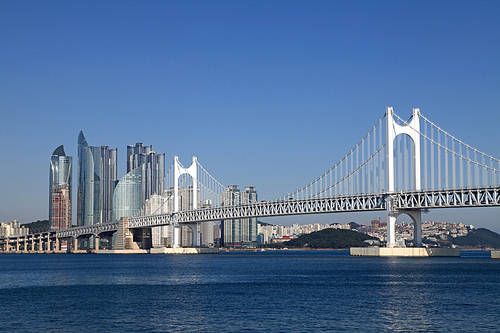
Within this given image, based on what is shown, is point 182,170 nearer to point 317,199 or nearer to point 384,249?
point 317,199

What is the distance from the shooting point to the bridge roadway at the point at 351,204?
71.2 metres

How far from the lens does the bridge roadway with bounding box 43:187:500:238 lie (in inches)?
2805

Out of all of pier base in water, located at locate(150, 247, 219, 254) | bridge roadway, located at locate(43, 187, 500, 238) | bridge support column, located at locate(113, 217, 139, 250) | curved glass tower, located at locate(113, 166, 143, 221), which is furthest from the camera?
curved glass tower, located at locate(113, 166, 143, 221)

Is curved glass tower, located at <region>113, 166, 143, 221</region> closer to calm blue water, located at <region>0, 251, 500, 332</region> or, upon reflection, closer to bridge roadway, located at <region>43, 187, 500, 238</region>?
bridge roadway, located at <region>43, 187, 500, 238</region>

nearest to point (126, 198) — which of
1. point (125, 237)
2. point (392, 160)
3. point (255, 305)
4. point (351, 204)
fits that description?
point (125, 237)

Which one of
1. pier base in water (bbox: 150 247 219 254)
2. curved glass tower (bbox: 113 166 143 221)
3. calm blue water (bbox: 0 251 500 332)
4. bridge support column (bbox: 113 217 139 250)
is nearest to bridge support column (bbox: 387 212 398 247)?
calm blue water (bbox: 0 251 500 332)

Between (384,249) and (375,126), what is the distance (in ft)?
44.7

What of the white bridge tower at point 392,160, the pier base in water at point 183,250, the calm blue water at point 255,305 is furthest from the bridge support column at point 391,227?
the pier base in water at point 183,250

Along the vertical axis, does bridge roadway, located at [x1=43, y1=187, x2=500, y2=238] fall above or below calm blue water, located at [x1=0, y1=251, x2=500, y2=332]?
above

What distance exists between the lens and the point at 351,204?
82.4 meters

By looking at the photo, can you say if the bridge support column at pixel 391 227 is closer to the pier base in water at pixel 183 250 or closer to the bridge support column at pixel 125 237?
the pier base in water at pixel 183 250

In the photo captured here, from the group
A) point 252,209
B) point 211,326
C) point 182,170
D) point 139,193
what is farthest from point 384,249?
point 139,193

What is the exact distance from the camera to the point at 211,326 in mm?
24828

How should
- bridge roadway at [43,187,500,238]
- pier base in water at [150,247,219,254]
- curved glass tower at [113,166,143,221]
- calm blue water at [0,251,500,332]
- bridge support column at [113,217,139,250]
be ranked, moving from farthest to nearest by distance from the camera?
curved glass tower at [113,166,143,221] → bridge support column at [113,217,139,250] → pier base in water at [150,247,219,254] → bridge roadway at [43,187,500,238] → calm blue water at [0,251,500,332]
